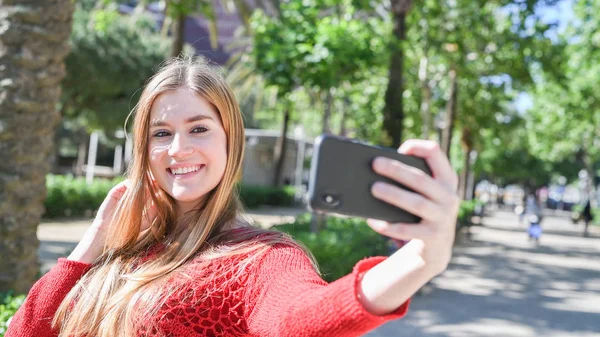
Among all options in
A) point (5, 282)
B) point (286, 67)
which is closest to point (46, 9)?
point (5, 282)

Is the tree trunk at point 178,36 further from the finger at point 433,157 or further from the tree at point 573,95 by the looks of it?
the finger at point 433,157

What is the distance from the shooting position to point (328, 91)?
31.1 ft

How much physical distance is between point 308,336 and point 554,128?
1352 inches

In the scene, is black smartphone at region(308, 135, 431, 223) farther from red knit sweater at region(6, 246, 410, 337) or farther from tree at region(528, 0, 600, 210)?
tree at region(528, 0, 600, 210)

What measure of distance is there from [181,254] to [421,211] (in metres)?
1.04

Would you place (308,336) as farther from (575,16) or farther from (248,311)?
(575,16)

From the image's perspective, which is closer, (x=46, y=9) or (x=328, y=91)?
(x=46, y=9)

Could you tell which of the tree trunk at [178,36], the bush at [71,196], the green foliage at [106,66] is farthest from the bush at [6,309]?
the green foliage at [106,66]

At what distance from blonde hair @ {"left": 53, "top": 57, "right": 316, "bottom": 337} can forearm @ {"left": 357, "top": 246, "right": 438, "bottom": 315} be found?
0.59 metres

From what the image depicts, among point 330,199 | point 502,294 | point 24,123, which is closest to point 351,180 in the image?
point 330,199

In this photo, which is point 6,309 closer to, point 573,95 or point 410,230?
point 410,230

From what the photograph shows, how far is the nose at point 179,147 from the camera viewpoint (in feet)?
6.48

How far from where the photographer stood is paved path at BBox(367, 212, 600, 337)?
26.0 feet

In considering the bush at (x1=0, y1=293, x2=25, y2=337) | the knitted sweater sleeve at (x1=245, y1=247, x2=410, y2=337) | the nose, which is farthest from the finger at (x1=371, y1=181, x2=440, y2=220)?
the bush at (x1=0, y1=293, x2=25, y2=337)
